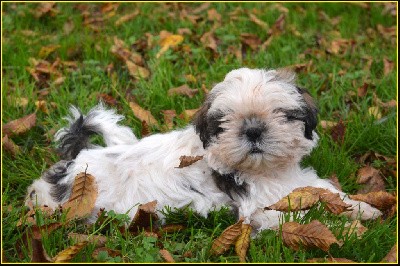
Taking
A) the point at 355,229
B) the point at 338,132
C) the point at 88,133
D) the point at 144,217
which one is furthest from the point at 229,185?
the point at 338,132

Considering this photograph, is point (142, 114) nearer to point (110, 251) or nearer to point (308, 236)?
point (110, 251)

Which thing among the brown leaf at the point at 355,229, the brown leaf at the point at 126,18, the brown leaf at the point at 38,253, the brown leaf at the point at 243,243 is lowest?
the brown leaf at the point at 355,229

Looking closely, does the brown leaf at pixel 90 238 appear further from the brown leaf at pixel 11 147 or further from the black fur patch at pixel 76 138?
the brown leaf at pixel 11 147

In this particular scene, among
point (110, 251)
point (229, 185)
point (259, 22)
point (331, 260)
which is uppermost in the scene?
point (259, 22)

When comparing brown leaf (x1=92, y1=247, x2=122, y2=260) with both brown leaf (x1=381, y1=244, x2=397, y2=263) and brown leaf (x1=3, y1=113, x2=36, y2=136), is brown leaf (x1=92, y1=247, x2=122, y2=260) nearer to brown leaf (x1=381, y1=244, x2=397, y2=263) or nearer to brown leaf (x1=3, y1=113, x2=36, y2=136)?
brown leaf (x1=381, y1=244, x2=397, y2=263)

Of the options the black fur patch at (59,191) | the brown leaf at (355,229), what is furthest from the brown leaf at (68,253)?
the brown leaf at (355,229)
